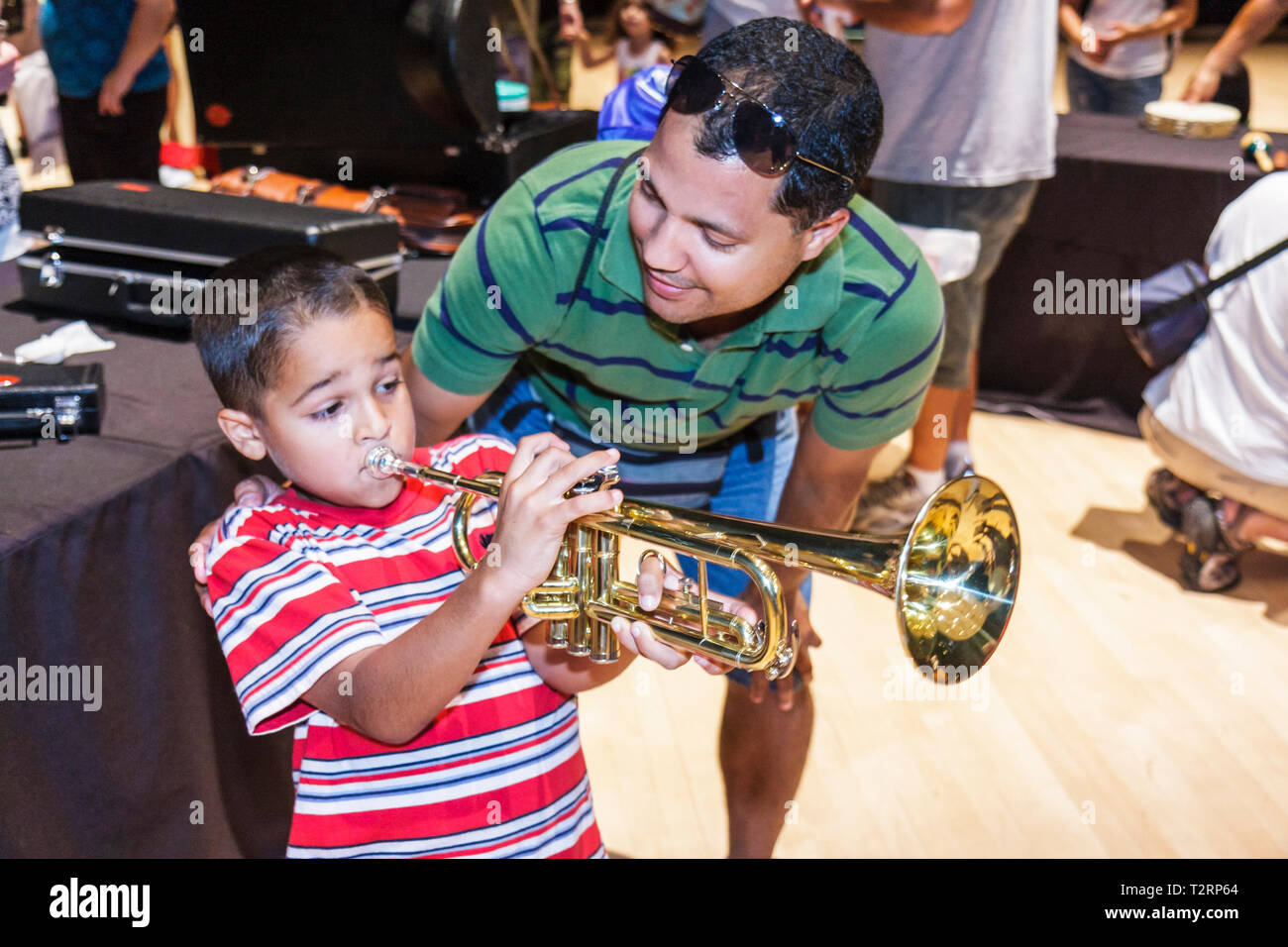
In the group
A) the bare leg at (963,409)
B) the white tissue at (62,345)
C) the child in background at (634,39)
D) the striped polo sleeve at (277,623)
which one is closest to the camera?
the striped polo sleeve at (277,623)

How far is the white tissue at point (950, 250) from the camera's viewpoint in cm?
317

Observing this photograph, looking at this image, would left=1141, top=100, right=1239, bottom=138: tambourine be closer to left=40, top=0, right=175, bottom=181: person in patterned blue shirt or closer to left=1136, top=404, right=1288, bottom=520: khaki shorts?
left=1136, top=404, right=1288, bottom=520: khaki shorts

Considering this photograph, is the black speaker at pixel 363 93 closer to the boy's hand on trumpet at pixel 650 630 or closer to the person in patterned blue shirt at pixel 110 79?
the person in patterned blue shirt at pixel 110 79

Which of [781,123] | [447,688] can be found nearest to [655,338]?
[781,123]

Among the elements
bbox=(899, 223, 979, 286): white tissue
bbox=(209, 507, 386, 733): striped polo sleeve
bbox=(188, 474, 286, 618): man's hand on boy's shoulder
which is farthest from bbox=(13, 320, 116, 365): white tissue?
bbox=(899, 223, 979, 286): white tissue

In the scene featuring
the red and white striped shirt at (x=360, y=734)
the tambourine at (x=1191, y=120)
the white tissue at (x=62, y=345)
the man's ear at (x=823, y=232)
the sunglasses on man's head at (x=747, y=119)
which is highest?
the sunglasses on man's head at (x=747, y=119)

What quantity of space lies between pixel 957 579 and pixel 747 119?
58 centimetres

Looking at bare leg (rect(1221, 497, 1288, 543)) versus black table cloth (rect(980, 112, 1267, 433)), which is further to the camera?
black table cloth (rect(980, 112, 1267, 433))

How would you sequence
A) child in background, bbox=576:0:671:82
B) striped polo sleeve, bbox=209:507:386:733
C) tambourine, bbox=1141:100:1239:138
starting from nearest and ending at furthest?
striped polo sleeve, bbox=209:507:386:733 → tambourine, bbox=1141:100:1239:138 → child in background, bbox=576:0:671:82

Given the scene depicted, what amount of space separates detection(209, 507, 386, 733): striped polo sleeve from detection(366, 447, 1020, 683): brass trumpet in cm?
15

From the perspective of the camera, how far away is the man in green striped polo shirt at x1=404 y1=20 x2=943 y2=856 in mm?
1344

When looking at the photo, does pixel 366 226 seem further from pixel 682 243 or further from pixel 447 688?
pixel 447 688

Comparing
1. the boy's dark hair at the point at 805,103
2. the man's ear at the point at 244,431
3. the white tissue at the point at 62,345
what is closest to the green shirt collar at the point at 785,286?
the boy's dark hair at the point at 805,103

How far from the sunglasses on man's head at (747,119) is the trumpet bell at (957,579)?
0.42 m
